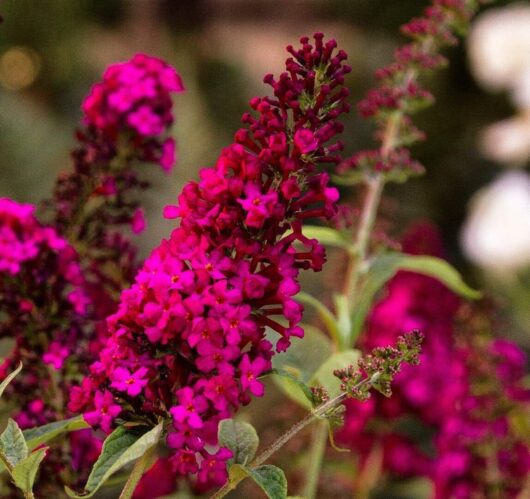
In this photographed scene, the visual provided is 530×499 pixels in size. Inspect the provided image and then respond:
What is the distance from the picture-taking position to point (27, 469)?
1.04 feet

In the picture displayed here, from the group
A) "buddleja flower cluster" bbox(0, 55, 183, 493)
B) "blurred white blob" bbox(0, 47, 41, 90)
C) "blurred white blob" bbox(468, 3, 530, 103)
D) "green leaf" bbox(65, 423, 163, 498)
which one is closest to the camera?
"green leaf" bbox(65, 423, 163, 498)

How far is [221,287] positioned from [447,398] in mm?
337

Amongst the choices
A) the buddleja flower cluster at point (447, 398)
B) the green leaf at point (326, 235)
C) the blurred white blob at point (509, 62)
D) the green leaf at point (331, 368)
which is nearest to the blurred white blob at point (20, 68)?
the blurred white blob at point (509, 62)

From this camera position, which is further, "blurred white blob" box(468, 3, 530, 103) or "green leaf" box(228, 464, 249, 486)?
"blurred white blob" box(468, 3, 530, 103)

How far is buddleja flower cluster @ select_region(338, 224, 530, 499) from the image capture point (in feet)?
1.85

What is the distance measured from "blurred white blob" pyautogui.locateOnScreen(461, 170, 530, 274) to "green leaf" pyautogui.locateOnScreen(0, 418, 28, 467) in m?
0.99

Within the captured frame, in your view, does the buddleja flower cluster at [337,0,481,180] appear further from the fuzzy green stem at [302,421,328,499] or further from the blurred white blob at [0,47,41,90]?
the blurred white blob at [0,47,41,90]

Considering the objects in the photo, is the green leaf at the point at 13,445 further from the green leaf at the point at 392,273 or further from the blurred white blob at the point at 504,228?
the blurred white blob at the point at 504,228

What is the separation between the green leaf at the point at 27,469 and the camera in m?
0.31

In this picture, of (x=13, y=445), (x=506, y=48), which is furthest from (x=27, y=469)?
(x=506, y=48)

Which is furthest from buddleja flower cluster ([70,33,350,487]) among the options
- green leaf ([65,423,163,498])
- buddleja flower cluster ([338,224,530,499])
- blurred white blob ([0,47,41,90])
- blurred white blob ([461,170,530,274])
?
blurred white blob ([0,47,41,90])

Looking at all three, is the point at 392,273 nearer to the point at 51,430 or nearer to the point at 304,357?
the point at 304,357

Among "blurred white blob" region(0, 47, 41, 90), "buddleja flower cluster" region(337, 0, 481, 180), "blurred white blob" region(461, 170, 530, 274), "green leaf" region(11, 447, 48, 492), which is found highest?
"blurred white blob" region(0, 47, 41, 90)

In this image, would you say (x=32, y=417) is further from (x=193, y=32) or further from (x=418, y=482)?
(x=193, y=32)
